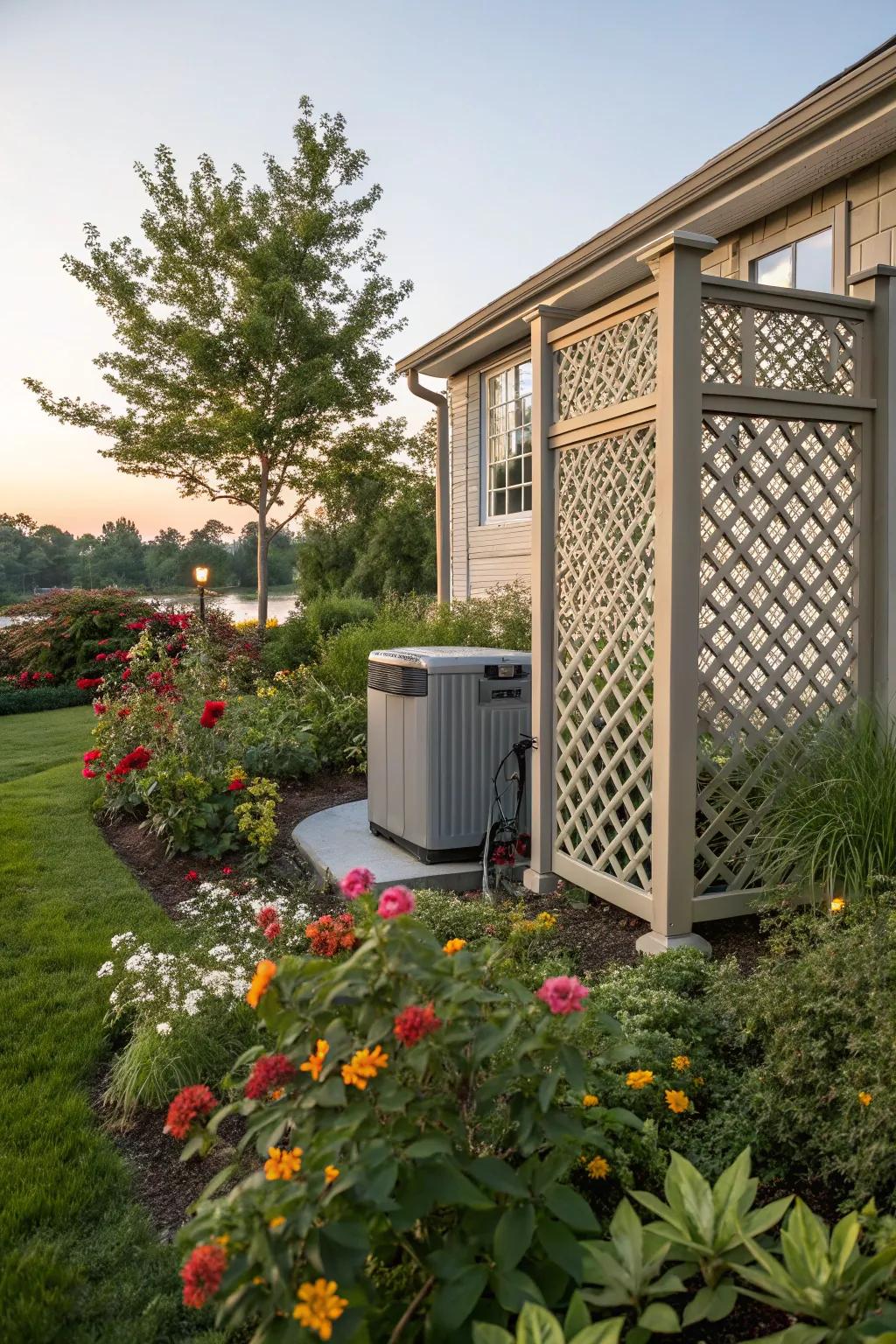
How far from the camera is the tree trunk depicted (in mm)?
15727

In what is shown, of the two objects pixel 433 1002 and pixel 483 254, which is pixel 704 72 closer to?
pixel 483 254

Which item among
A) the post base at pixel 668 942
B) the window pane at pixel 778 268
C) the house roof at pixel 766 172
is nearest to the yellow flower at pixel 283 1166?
the post base at pixel 668 942

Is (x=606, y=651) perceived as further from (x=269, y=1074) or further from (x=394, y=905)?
(x=269, y=1074)

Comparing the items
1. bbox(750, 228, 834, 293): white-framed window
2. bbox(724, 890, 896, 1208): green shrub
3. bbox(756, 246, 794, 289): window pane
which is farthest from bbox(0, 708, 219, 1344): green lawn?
bbox(756, 246, 794, 289): window pane

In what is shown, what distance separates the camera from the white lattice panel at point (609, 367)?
3.19 meters

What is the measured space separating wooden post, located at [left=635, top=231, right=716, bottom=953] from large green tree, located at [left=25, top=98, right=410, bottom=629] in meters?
12.6

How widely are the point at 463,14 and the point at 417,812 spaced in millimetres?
6427

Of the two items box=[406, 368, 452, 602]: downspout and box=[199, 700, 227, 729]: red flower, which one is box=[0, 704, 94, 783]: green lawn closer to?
box=[199, 700, 227, 729]: red flower

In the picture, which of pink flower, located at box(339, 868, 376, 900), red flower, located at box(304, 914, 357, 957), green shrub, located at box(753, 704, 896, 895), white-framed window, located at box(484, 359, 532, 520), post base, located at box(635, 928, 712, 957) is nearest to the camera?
pink flower, located at box(339, 868, 376, 900)

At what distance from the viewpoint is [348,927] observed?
73.4 inches

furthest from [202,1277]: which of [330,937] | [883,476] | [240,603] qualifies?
[240,603]

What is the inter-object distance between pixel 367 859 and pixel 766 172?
4.40m

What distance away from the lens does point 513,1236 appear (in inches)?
47.6

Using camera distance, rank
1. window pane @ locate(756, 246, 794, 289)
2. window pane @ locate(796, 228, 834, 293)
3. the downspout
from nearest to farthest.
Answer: window pane @ locate(796, 228, 834, 293) < window pane @ locate(756, 246, 794, 289) < the downspout
